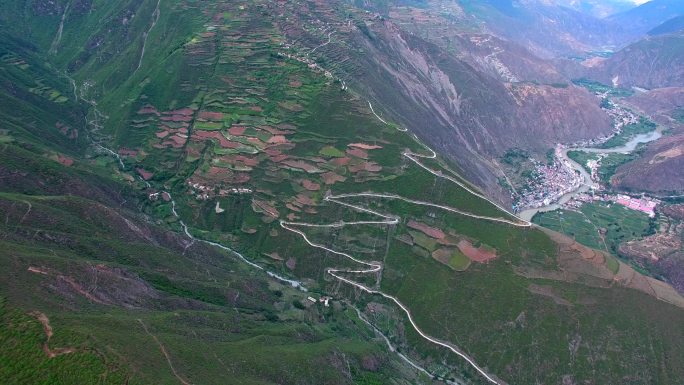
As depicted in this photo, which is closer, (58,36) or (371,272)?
(371,272)

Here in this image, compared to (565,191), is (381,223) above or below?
below

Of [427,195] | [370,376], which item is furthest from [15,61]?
[370,376]

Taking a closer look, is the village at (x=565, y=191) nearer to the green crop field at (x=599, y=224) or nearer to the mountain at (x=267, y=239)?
Answer: the green crop field at (x=599, y=224)

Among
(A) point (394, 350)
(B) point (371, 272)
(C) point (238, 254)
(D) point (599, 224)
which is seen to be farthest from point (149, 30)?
(D) point (599, 224)

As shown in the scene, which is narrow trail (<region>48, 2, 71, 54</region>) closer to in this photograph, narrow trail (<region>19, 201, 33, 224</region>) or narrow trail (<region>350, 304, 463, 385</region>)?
narrow trail (<region>19, 201, 33, 224</region>)

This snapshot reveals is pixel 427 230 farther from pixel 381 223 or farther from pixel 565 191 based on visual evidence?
pixel 565 191

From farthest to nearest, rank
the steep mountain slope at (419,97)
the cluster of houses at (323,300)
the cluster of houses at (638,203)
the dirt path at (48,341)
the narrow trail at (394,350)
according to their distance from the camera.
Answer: the cluster of houses at (638,203), the steep mountain slope at (419,97), the cluster of houses at (323,300), the narrow trail at (394,350), the dirt path at (48,341)

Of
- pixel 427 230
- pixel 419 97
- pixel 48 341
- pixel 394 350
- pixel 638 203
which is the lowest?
pixel 394 350

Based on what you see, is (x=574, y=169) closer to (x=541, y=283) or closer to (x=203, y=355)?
(x=541, y=283)

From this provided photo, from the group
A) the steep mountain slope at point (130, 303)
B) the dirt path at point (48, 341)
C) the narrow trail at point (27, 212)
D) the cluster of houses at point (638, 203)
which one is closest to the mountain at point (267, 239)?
the dirt path at point (48, 341)
